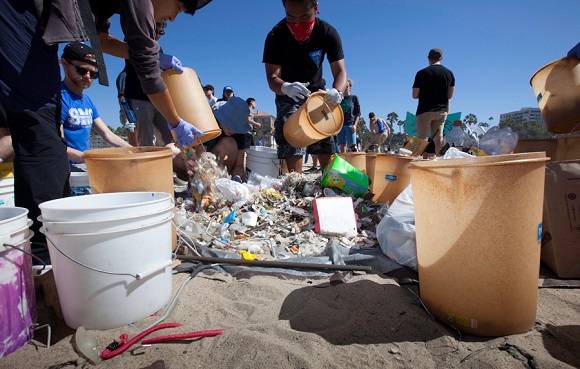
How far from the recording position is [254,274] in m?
1.56

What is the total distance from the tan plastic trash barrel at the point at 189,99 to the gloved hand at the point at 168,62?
0.05 meters

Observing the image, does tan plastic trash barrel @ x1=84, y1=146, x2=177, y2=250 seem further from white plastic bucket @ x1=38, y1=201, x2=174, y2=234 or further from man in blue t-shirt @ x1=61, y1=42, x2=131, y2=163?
man in blue t-shirt @ x1=61, y1=42, x2=131, y2=163

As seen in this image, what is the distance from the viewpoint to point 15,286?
1008 millimetres

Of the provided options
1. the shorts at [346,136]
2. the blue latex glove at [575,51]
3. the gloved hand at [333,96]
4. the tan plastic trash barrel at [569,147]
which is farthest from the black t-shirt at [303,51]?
the shorts at [346,136]

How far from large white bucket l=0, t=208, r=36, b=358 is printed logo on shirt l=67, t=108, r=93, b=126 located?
182cm

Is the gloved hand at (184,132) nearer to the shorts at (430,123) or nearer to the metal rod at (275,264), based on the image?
the metal rod at (275,264)

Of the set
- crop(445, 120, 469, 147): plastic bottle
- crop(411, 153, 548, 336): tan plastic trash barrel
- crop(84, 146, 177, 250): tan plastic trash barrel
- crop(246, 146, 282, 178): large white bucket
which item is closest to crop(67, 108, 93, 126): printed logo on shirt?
crop(84, 146, 177, 250): tan plastic trash barrel

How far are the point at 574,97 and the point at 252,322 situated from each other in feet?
Answer: 8.67

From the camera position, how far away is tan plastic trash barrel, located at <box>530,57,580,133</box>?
2.14m

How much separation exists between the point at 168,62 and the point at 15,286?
1.96 meters

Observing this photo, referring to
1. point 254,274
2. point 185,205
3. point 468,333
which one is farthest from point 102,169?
point 468,333

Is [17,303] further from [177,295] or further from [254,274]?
[254,274]

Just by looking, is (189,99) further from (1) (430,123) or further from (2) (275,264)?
(1) (430,123)

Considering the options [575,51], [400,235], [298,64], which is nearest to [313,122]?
[298,64]
